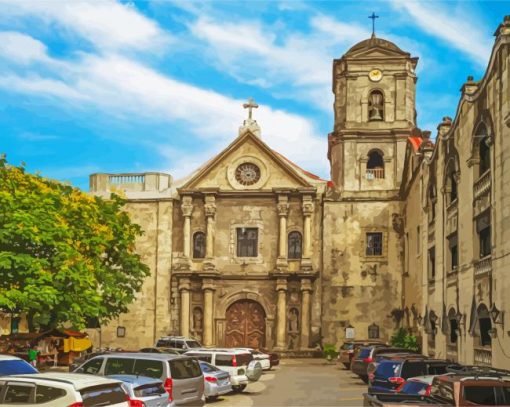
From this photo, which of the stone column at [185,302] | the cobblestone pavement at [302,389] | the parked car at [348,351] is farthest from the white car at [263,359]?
the stone column at [185,302]

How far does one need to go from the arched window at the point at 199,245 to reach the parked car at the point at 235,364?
2243 cm

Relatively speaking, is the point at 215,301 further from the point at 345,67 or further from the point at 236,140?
the point at 345,67

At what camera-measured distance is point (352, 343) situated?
4078 centimetres

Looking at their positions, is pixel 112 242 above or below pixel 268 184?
below

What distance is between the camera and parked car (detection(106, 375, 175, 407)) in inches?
653

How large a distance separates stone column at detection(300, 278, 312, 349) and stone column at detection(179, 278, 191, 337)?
22.7 ft

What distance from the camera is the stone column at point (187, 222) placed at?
50.1m

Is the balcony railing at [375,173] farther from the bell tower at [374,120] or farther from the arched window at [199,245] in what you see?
the arched window at [199,245]

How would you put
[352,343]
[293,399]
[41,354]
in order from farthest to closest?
[352,343] → [41,354] → [293,399]

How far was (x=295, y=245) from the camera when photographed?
50.2 metres

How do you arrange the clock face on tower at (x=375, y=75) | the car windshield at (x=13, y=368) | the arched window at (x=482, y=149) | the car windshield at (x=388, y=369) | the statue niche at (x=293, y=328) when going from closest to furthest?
the car windshield at (x=13, y=368), the car windshield at (x=388, y=369), the arched window at (x=482, y=149), the statue niche at (x=293, y=328), the clock face on tower at (x=375, y=75)

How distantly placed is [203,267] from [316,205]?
7.91 metres

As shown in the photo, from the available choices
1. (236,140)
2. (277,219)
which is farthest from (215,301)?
(236,140)

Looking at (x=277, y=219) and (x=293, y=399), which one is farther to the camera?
(x=277, y=219)
